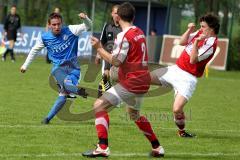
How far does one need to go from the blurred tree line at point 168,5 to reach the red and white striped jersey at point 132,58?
22.7 meters

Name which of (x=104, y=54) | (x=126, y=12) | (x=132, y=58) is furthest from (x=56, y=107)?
(x=126, y=12)

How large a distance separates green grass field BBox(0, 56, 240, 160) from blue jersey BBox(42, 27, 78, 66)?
43.6 inches

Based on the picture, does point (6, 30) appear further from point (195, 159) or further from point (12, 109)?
point (195, 159)

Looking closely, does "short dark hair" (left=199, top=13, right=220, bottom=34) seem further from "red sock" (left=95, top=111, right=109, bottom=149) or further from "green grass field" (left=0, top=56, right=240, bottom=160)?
"red sock" (left=95, top=111, right=109, bottom=149)

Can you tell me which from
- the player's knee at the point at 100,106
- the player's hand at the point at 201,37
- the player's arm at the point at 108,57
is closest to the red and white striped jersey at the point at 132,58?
the player's arm at the point at 108,57

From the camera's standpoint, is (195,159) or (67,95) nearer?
(195,159)

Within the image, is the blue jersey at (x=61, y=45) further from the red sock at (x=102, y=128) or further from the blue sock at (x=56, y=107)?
the red sock at (x=102, y=128)

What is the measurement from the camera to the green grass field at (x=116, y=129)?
32.3ft

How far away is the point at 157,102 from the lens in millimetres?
17438

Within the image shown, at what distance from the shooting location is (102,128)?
927 cm

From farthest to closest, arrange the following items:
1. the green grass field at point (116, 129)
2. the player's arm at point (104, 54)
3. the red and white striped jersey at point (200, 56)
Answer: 1. the red and white striped jersey at point (200, 56)
2. the green grass field at point (116, 129)
3. the player's arm at point (104, 54)

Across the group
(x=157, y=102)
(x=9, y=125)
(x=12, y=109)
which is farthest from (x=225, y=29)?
(x=9, y=125)

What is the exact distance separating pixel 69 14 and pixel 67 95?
90.4 feet

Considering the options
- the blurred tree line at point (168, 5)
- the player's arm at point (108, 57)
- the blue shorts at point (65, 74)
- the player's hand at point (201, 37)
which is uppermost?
the player's hand at point (201, 37)
